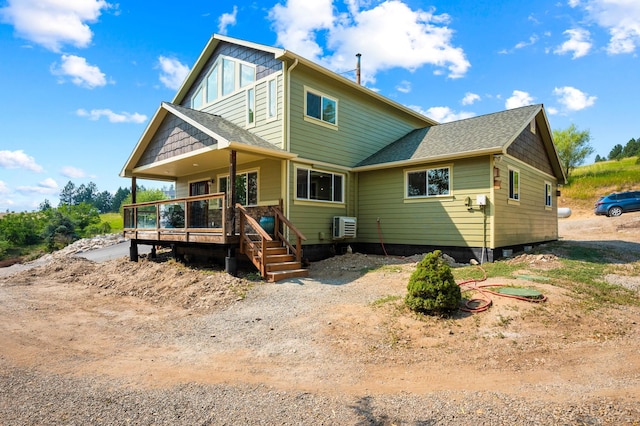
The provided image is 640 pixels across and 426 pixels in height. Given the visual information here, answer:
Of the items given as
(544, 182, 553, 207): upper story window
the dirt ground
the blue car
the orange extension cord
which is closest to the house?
(544, 182, 553, 207): upper story window

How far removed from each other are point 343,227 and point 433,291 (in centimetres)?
670

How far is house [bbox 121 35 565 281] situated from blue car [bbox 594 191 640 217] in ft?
43.4

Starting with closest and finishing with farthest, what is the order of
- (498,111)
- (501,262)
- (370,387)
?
(370,387)
(501,262)
(498,111)

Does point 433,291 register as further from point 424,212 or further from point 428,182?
point 428,182

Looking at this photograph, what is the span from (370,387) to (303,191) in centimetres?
832

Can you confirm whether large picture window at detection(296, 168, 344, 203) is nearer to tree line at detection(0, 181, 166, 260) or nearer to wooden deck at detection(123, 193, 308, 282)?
wooden deck at detection(123, 193, 308, 282)

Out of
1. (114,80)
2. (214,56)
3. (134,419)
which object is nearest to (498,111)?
(214,56)

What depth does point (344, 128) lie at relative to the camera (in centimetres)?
1299

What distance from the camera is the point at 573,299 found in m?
6.17

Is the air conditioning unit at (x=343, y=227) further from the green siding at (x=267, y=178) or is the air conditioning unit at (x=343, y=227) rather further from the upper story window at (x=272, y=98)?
the upper story window at (x=272, y=98)

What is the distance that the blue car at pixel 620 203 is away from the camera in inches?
893

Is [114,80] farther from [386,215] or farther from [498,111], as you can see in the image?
[498,111]

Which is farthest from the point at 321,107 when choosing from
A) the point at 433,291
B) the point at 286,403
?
the point at 286,403

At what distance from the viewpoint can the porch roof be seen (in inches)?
375
